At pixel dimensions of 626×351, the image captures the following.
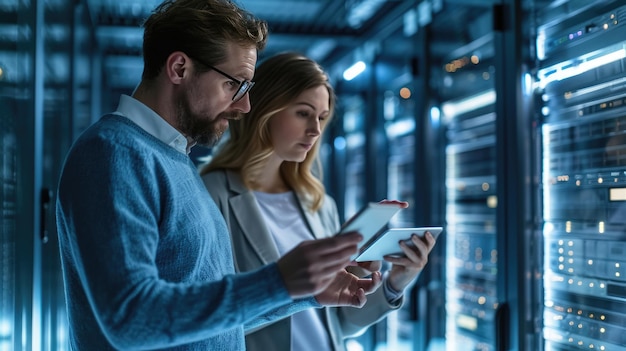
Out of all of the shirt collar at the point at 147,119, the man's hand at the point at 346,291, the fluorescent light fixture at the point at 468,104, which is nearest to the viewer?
the shirt collar at the point at 147,119

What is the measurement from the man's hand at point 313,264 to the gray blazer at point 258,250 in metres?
0.84

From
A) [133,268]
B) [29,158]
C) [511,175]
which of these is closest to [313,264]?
[133,268]

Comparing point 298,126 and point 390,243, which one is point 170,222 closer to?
point 390,243

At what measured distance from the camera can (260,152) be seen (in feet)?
6.72

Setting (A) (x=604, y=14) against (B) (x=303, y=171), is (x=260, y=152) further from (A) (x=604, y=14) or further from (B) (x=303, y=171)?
(A) (x=604, y=14)

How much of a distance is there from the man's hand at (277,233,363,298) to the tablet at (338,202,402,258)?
0.10 ft

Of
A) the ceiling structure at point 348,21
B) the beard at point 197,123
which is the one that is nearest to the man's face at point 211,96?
the beard at point 197,123

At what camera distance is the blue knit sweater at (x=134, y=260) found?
1027mm

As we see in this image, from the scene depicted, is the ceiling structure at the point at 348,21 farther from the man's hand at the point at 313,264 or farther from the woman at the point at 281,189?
the man's hand at the point at 313,264

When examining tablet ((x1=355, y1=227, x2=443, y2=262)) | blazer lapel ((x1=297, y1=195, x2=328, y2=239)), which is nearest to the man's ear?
tablet ((x1=355, y1=227, x2=443, y2=262))

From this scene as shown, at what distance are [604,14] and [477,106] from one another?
1.34m

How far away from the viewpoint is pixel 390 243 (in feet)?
5.27

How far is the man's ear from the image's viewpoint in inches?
50.3

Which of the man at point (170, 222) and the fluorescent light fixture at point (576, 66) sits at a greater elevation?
the fluorescent light fixture at point (576, 66)
